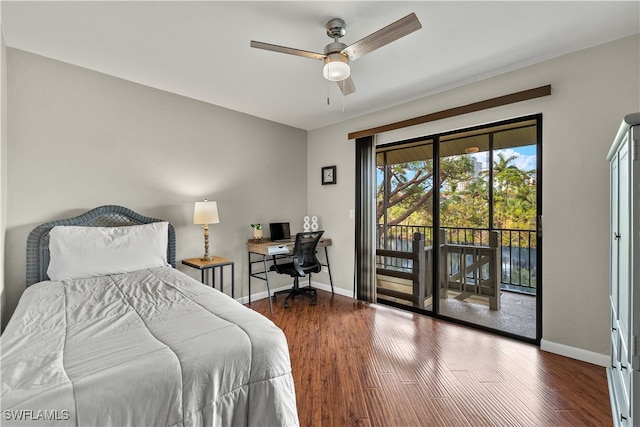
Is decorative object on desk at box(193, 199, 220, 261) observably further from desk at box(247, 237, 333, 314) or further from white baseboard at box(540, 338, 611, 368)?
white baseboard at box(540, 338, 611, 368)

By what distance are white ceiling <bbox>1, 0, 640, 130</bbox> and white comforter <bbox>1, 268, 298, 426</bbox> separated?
74.1 inches

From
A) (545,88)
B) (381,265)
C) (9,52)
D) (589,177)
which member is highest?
(9,52)

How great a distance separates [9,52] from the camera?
2369 millimetres

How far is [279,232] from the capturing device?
4199 millimetres

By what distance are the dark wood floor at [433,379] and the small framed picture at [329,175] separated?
212cm

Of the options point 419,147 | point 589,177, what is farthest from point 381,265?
point 589,177

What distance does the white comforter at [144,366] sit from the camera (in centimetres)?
92

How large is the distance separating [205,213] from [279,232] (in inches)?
47.7

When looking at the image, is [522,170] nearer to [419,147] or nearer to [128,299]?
[419,147]

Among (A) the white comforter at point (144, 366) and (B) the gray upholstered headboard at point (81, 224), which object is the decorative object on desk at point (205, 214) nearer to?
(B) the gray upholstered headboard at point (81, 224)

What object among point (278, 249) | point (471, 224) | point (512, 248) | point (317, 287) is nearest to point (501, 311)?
point (512, 248)

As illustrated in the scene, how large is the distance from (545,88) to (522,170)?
2.43 feet

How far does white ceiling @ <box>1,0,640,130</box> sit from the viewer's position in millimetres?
1897

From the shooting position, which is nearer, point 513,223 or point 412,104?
point 513,223
